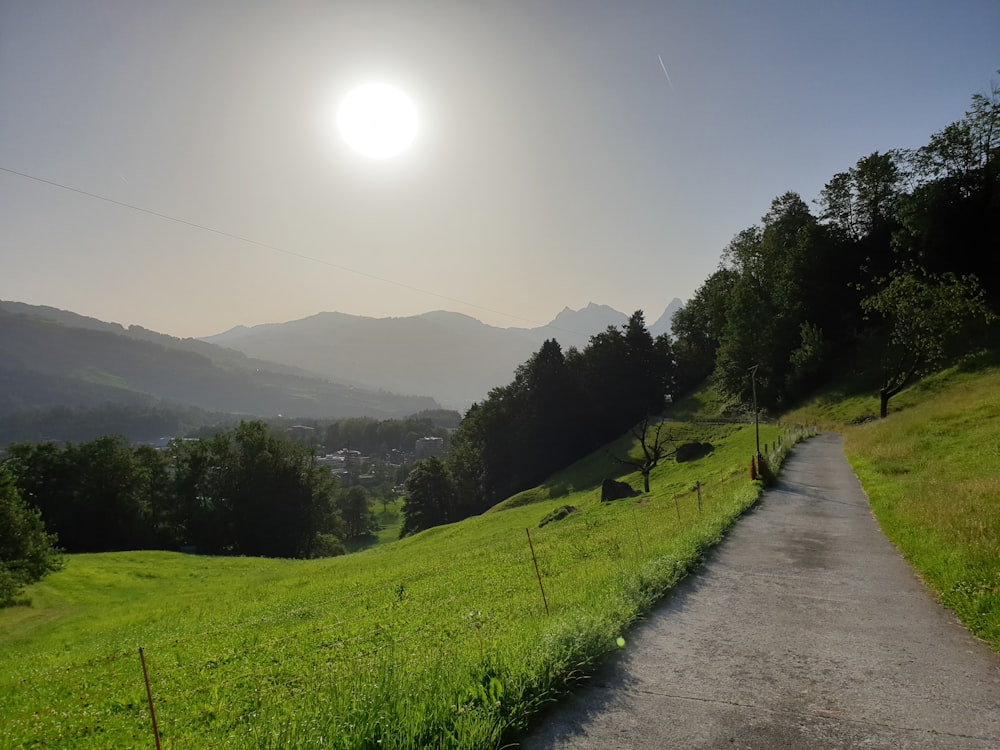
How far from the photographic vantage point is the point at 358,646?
13805 mm

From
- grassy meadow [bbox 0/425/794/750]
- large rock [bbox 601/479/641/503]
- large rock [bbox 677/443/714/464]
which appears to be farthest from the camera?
large rock [bbox 677/443/714/464]

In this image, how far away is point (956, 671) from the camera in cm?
757

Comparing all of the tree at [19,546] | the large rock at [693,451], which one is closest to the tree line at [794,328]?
the large rock at [693,451]

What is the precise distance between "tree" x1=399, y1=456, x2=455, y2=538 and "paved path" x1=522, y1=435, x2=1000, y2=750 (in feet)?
283

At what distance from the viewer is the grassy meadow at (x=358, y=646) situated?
6.42 m

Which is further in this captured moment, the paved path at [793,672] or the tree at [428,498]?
the tree at [428,498]

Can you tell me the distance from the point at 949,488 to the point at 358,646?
20166 millimetres

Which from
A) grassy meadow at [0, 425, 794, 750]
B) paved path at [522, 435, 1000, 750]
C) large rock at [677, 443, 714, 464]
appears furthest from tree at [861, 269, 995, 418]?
paved path at [522, 435, 1000, 750]

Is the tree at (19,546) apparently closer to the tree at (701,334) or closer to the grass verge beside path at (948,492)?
the grass verge beside path at (948,492)

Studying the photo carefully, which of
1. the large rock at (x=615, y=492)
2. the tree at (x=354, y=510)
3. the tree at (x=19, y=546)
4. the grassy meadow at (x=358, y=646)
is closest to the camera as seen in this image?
the grassy meadow at (x=358, y=646)

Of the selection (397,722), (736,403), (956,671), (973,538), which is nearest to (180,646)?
(397,722)

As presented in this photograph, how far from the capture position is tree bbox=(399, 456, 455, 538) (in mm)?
95500

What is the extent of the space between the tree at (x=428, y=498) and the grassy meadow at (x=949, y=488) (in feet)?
220

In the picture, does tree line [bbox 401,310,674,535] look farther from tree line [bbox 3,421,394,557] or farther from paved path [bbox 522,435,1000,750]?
paved path [bbox 522,435,1000,750]
